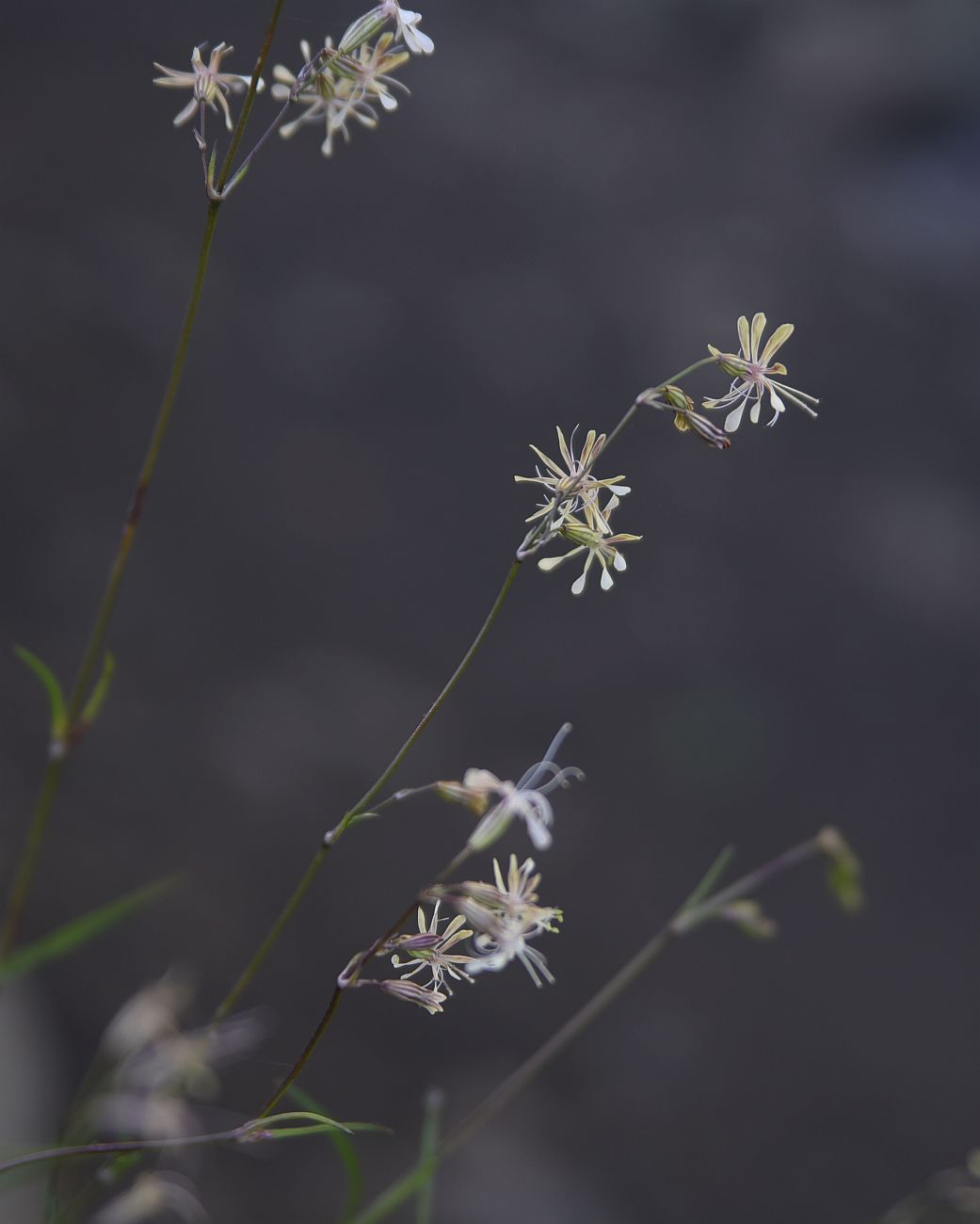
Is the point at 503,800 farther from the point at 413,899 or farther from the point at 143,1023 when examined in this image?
the point at 143,1023

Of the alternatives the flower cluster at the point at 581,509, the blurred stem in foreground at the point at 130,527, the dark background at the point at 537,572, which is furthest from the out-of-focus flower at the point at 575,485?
the dark background at the point at 537,572

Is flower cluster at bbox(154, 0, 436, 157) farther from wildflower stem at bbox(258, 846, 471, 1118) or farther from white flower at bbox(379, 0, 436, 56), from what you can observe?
wildflower stem at bbox(258, 846, 471, 1118)

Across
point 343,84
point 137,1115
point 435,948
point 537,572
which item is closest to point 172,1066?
point 137,1115

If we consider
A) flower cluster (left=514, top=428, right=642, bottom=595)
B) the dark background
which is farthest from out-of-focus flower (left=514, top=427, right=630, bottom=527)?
the dark background

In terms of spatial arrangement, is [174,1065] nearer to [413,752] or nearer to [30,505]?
[413,752]

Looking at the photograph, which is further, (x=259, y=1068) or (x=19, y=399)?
(x=19, y=399)

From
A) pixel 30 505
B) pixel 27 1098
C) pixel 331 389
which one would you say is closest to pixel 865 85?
pixel 331 389

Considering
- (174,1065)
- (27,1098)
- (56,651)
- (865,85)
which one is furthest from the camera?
(865,85)
